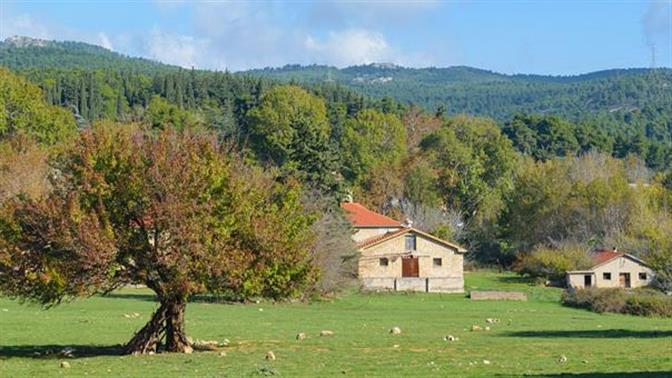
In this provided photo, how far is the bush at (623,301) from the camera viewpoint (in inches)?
2501

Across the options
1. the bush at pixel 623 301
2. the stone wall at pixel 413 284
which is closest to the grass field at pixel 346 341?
the bush at pixel 623 301

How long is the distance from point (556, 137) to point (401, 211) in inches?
2673

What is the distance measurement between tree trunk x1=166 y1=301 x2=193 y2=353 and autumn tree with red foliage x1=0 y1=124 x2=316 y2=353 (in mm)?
29

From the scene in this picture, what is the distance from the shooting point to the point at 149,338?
30578 mm

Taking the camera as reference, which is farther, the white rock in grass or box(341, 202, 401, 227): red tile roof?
box(341, 202, 401, 227): red tile roof

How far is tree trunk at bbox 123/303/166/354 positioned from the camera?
3042 cm

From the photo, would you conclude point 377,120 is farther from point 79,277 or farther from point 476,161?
point 79,277

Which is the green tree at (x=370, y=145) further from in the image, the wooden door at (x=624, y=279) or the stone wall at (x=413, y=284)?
the stone wall at (x=413, y=284)

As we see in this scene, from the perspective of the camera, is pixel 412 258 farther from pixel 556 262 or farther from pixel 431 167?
pixel 431 167

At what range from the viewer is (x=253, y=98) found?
17650 centimetres

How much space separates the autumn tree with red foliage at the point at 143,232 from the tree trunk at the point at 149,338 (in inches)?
1.0

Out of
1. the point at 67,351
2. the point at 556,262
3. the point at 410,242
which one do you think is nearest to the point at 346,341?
the point at 67,351

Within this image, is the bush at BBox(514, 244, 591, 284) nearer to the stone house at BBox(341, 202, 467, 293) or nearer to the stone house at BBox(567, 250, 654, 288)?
the stone house at BBox(567, 250, 654, 288)

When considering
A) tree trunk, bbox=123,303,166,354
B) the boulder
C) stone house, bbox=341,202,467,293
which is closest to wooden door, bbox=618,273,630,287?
stone house, bbox=341,202,467,293
